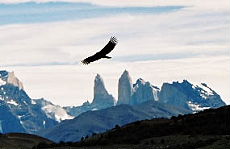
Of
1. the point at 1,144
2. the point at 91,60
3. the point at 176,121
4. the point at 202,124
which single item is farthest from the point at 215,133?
the point at 91,60

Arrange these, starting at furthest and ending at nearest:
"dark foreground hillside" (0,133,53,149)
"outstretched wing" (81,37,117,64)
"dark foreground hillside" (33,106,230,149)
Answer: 1. "dark foreground hillside" (0,133,53,149)
2. "dark foreground hillside" (33,106,230,149)
3. "outstretched wing" (81,37,117,64)

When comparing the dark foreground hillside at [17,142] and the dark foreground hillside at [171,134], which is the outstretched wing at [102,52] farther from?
the dark foreground hillside at [17,142]

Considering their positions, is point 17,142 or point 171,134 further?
point 17,142

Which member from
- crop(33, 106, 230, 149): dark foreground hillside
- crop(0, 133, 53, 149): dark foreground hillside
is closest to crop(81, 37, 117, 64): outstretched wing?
crop(33, 106, 230, 149): dark foreground hillside

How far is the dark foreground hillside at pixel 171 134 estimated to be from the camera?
75.0 metres

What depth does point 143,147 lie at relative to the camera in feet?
246

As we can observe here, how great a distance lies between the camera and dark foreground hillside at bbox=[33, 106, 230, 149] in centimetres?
7504

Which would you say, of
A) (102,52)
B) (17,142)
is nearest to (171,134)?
(17,142)

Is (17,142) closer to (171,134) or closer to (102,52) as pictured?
(171,134)

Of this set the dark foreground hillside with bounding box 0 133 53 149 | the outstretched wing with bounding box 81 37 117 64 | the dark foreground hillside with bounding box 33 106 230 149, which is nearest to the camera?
the outstretched wing with bounding box 81 37 117 64

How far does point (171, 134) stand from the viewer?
86.2 m

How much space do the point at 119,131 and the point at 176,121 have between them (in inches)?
379

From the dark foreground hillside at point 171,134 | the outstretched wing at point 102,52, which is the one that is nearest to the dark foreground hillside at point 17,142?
the dark foreground hillside at point 171,134

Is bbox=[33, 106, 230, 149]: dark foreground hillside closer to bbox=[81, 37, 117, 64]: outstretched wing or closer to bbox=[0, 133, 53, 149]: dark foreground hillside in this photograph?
bbox=[0, 133, 53, 149]: dark foreground hillside
